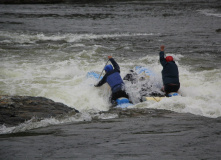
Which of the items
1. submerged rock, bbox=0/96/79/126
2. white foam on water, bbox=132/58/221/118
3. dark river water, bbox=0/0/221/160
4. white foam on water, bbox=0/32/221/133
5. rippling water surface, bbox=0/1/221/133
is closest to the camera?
dark river water, bbox=0/0/221/160

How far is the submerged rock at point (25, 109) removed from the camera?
4.74m

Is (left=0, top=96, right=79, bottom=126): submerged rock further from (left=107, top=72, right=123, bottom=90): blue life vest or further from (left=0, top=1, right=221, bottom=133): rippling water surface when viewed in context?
(left=107, top=72, right=123, bottom=90): blue life vest

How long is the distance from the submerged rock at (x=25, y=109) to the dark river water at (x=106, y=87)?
10.1 inches

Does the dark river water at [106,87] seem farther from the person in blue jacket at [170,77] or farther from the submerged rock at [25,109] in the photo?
the person in blue jacket at [170,77]

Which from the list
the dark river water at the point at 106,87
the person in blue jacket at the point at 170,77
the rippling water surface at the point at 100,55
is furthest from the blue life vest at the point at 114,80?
the person in blue jacket at the point at 170,77

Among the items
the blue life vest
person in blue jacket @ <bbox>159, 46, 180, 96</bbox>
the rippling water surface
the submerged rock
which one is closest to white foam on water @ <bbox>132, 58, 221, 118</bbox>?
the rippling water surface

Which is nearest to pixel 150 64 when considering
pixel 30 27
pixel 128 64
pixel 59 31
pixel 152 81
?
pixel 128 64

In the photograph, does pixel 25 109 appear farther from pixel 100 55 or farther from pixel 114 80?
pixel 100 55

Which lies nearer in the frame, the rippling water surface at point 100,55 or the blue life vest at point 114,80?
the blue life vest at point 114,80

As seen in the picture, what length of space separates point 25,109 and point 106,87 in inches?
144

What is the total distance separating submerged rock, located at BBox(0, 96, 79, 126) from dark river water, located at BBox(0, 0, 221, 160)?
0.84 ft

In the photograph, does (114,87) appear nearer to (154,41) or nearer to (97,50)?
(97,50)

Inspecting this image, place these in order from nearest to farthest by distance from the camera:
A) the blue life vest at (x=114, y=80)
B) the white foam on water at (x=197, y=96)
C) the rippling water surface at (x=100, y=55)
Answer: the white foam on water at (x=197, y=96) → the blue life vest at (x=114, y=80) → the rippling water surface at (x=100, y=55)

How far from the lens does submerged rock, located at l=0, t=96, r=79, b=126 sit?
474cm
